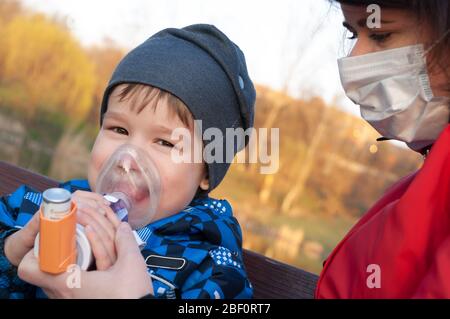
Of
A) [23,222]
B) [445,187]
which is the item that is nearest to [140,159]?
[23,222]

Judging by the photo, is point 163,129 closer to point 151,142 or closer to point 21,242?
point 151,142

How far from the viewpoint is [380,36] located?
1.44m

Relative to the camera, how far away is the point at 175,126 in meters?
1.66

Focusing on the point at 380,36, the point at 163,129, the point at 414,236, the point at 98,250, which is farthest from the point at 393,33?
the point at 98,250

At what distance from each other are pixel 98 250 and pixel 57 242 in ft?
0.49

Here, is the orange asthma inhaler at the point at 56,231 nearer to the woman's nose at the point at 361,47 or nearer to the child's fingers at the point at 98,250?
the child's fingers at the point at 98,250

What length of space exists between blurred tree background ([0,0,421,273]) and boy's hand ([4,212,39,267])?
7253mm

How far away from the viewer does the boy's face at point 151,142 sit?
162cm

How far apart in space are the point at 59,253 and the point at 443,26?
3.49 ft

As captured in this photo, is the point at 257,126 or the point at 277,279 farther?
the point at 257,126

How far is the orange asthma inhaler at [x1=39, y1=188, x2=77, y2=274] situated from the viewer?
1.01 m

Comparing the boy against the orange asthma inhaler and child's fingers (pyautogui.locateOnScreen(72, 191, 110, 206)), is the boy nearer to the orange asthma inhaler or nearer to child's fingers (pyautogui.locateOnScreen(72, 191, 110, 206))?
child's fingers (pyautogui.locateOnScreen(72, 191, 110, 206))

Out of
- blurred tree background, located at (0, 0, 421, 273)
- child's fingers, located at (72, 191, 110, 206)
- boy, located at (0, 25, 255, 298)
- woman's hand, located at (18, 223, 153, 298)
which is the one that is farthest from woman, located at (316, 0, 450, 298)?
blurred tree background, located at (0, 0, 421, 273)
